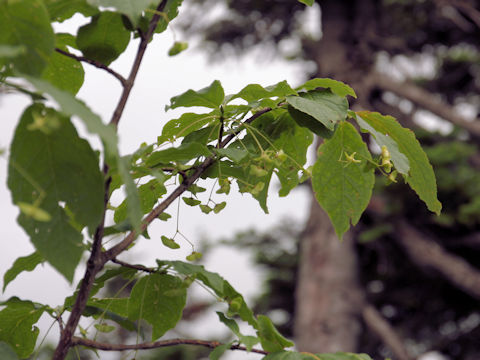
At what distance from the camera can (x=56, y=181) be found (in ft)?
1.13

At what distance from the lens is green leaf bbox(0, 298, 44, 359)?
1.56 feet

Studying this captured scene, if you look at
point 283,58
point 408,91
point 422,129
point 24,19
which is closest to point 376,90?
point 408,91

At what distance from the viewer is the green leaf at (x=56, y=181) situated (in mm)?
335

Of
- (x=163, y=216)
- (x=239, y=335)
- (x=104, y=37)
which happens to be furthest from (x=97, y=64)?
(x=239, y=335)

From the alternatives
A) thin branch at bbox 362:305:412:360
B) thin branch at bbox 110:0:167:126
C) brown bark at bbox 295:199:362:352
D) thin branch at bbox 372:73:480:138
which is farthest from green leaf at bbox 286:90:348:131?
thin branch at bbox 372:73:480:138

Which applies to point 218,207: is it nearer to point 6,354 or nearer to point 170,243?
point 170,243

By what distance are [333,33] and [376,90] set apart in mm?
522

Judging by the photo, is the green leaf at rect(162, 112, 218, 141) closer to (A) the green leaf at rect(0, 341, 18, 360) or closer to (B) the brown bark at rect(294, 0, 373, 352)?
(A) the green leaf at rect(0, 341, 18, 360)

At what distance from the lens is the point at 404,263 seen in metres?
3.78

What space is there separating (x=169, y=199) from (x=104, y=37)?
137 millimetres

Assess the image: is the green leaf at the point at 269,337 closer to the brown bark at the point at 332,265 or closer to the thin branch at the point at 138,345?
the thin branch at the point at 138,345

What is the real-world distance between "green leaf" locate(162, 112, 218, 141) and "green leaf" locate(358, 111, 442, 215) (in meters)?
0.16

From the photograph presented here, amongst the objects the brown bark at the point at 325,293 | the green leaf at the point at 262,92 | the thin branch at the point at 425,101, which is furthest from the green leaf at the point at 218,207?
the thin branch at the point at 425,101

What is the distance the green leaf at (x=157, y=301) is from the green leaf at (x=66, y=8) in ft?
0.76
